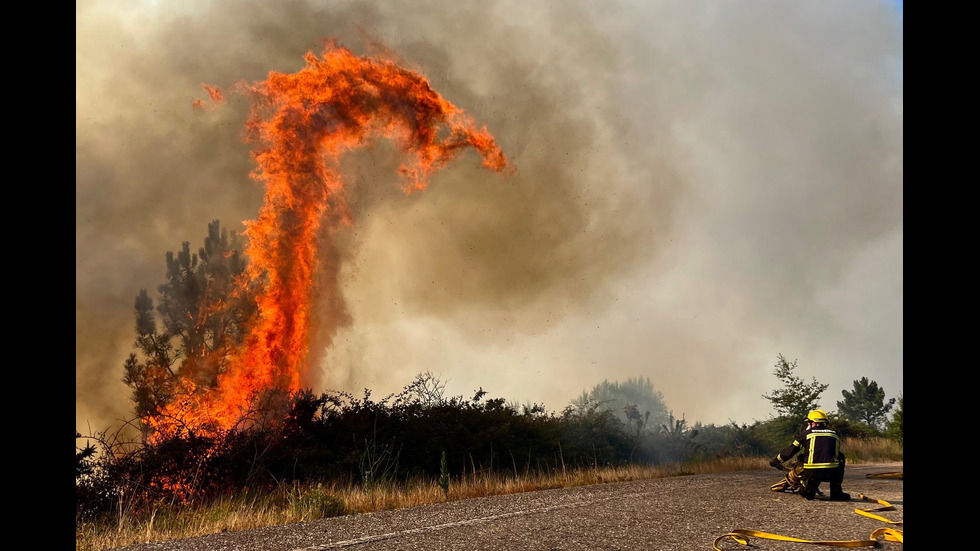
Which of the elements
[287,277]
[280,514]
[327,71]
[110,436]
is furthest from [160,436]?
[327,71]

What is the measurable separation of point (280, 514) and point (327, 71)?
13.5 m

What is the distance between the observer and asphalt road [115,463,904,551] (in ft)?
23.2

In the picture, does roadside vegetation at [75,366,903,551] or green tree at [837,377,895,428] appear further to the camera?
green tree at [837,377,895,428]

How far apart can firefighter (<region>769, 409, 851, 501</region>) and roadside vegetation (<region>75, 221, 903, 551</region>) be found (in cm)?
483

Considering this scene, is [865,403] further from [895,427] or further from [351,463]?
[351,463]

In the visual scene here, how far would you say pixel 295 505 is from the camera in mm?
10164

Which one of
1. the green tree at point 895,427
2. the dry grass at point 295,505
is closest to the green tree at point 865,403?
the green tree at point 895,427

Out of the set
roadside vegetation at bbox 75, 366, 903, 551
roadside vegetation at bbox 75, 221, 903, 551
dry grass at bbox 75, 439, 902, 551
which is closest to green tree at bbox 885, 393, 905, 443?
roadside vegetation at bbox 75, 221, 903, 551

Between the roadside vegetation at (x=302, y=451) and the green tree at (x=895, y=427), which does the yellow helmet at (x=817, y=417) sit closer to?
the roadside vegetation at (x=302, y=451)

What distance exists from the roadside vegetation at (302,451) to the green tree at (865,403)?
34.4m

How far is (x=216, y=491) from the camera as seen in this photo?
12.6 m

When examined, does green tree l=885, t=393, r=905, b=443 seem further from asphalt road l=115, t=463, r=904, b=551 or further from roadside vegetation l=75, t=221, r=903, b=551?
asphalt road l=115, t=463, r=904, b=551

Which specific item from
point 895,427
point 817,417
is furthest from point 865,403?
point 817,417
